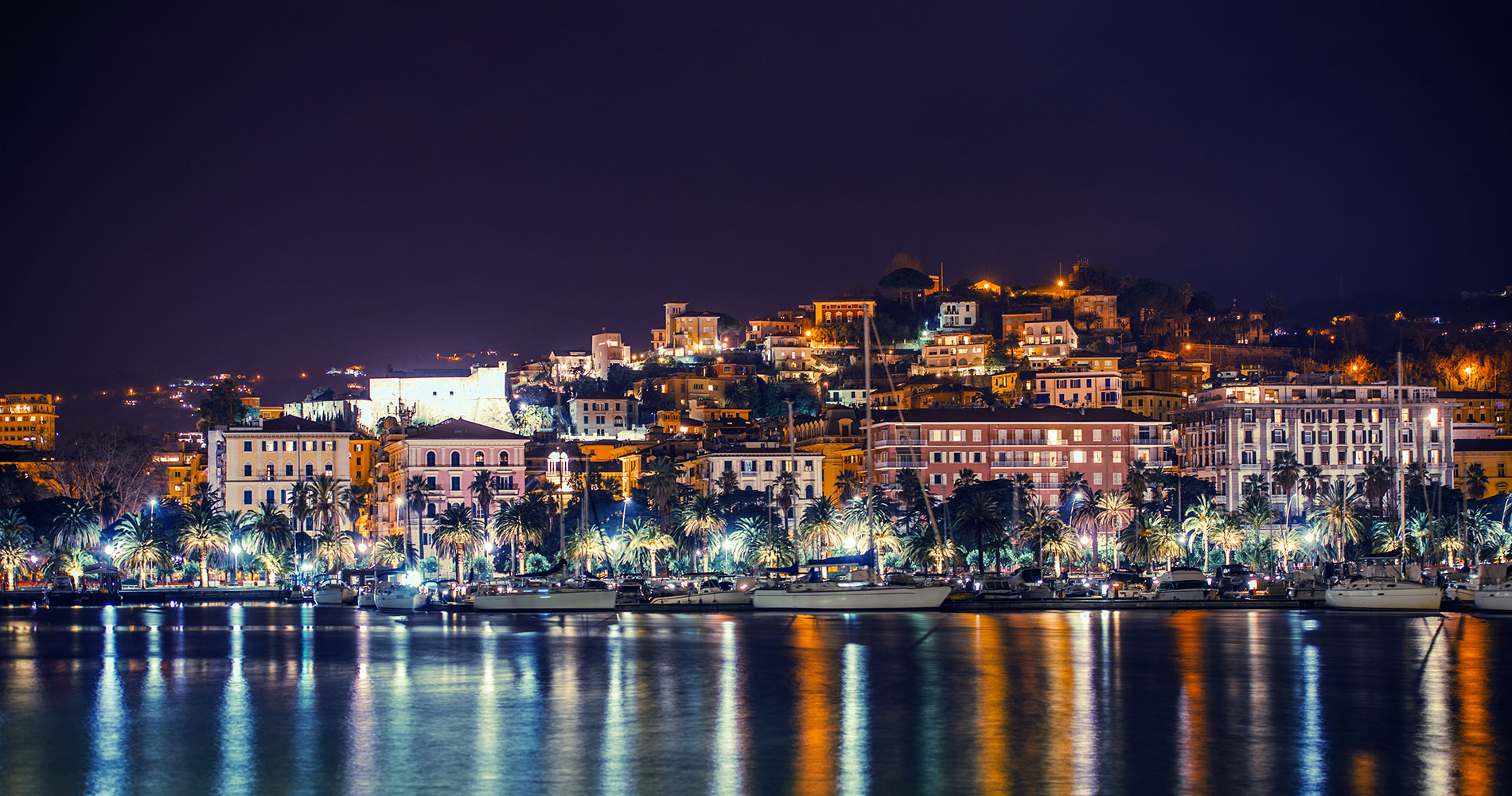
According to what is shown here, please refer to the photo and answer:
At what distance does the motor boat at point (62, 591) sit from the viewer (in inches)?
3752

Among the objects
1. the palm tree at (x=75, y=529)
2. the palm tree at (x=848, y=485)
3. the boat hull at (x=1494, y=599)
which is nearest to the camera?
the boat hull at (x=1494, y=599)

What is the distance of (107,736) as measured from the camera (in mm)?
36469

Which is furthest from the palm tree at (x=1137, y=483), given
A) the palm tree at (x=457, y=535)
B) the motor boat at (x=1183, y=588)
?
the palm tree at (x=457, y=535)

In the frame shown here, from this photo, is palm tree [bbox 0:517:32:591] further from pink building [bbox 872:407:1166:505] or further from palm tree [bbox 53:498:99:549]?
pink building [bbox 872:407:1166:505]

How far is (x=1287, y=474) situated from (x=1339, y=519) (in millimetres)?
19992

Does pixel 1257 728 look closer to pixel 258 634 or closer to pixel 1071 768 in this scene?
pixel 1071 768

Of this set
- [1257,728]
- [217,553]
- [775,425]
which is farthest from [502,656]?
[775,425]

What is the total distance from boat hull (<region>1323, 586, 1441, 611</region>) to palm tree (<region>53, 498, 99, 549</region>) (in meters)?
81.0

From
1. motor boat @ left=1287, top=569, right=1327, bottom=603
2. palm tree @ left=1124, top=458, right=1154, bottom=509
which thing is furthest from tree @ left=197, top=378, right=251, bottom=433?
motor boat @ left=1287, top=569, right=1327, bottom=603

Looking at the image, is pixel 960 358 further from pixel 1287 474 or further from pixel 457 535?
pixel 457 535

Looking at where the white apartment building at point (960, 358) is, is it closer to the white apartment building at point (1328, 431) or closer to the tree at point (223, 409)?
the white apartment building at point (1328, 431)

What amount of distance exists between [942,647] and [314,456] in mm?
83504

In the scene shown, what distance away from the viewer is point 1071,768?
99.3ft

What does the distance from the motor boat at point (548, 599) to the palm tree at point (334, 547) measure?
27.0 metres
